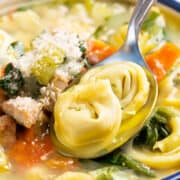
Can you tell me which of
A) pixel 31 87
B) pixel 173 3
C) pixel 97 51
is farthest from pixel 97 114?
pixel 173 3

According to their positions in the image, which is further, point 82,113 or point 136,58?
point 136,58

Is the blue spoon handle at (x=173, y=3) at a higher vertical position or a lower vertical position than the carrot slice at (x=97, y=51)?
higher

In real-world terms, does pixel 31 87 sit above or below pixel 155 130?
below

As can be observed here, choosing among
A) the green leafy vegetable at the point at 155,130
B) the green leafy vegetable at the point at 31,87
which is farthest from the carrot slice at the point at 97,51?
the green leafy vegetable at the point at 155,130

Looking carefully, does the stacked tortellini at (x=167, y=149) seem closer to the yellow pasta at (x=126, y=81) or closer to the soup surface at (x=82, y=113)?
the soup surface at (x=82, y=113)

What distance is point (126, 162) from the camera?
7.16ft

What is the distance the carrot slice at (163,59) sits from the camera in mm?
2657

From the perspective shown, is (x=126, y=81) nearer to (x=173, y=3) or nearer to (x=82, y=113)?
(x=82, y=113)

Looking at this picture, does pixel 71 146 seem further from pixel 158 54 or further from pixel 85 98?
pixel 158 54

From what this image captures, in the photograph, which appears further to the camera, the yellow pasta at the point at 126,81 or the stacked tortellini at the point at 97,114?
the yellow pasta at the point at 126,81

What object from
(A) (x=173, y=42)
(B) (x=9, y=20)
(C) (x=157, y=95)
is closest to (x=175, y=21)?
A: (A) (x=173, y=42)

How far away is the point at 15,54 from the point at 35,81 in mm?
319

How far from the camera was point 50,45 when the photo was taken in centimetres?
253

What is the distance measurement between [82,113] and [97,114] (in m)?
0.07
